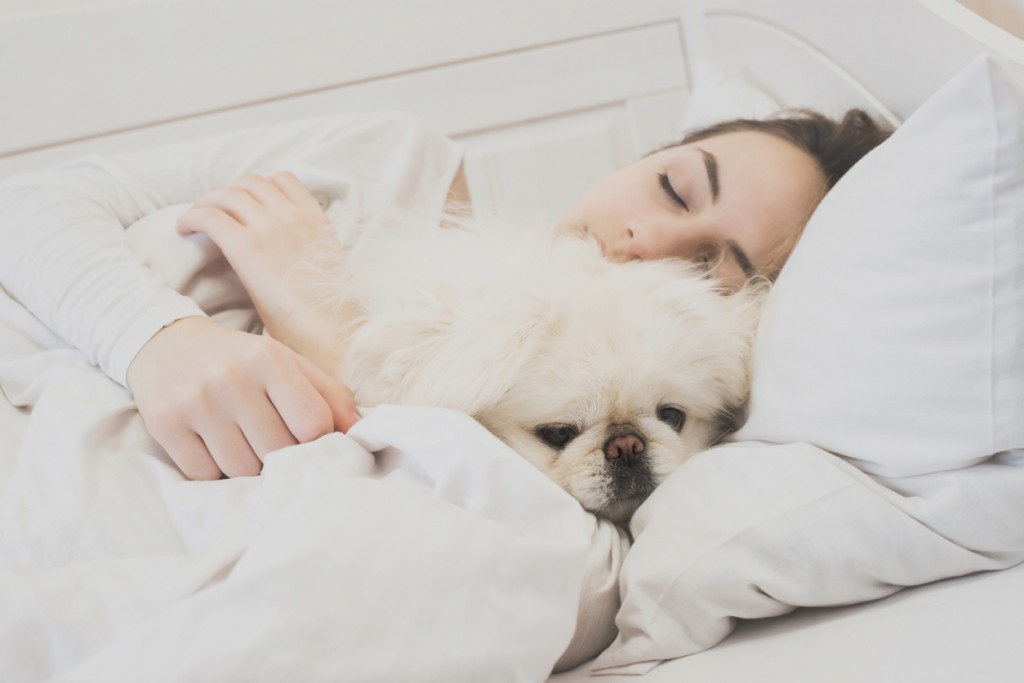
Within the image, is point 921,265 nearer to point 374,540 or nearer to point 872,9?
point 374,540

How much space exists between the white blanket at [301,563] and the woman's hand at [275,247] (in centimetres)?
29

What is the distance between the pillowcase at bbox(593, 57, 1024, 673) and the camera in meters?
A: 0.78

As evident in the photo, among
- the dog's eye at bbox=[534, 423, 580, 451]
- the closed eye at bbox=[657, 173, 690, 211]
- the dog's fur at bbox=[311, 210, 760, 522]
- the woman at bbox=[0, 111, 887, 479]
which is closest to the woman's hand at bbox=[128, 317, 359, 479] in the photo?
the woman at bbox=[0, 111, 887, 479]

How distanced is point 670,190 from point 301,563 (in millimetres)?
901

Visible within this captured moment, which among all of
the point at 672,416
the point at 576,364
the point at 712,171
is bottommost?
the point at 672,416

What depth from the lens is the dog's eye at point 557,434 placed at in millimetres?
1028

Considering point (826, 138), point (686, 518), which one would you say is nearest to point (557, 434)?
point (686, 518)

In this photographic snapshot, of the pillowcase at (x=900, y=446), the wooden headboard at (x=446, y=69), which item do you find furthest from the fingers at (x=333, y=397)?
the wooden headboard at (x=446, y=69)

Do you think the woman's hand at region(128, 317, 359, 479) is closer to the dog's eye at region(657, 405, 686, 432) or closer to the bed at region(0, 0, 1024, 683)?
the bed at region(0, 0, 1024, 683)

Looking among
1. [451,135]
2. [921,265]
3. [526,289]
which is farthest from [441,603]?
[451,135]

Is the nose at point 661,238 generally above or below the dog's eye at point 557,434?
above

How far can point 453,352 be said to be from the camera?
0.96 meters

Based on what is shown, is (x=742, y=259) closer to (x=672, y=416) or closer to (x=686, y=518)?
(x=672, y=416)

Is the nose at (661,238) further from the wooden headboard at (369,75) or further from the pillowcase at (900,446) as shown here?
the wooden headboard at (369,75)
